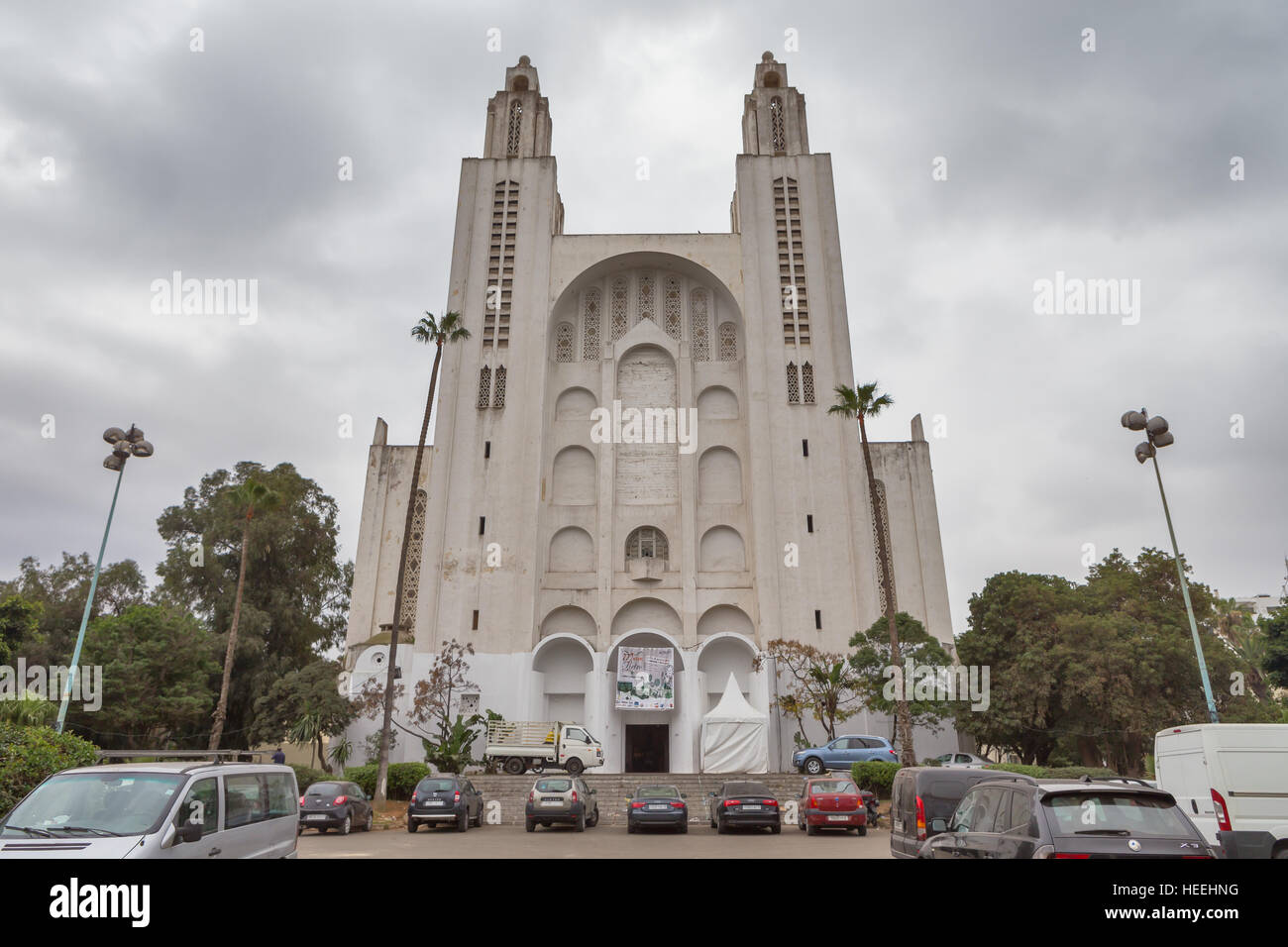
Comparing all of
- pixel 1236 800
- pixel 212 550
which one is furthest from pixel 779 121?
pixel 1236 800

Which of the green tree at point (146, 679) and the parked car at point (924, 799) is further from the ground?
the green tree at point (146, 679)

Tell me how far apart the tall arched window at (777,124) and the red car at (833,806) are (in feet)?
114

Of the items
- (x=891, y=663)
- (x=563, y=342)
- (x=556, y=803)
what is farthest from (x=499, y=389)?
(x=556, y=803)

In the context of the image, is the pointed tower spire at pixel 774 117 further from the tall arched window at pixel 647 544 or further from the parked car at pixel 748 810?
the parked car at pixel 748 810

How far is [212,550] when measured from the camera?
4125 centimetres

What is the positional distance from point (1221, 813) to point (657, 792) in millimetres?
11370

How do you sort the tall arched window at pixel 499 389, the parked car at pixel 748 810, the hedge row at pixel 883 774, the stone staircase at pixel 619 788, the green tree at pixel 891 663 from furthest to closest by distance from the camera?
the tall arched window at pixel 499 389 → the green tree at pixel 891 663 → the hedge row at pixel 883 774 → the stone staircase at pixel 619 788 → the parked car at pixel 748 810

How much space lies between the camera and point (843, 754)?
27062 mm

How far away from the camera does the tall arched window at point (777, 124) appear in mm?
43625

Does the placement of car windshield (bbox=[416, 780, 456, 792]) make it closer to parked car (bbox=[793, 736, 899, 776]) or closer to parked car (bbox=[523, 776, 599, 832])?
parked car (bbox=[523, 776, 599, 832])

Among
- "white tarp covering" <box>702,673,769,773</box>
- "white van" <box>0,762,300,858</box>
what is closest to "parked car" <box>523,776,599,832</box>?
"white van" <box>0,762,300,858</box>

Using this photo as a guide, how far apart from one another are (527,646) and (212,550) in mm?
18196

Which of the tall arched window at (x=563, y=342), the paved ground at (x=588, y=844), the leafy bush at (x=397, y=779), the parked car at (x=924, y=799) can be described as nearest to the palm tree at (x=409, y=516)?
the leafy bush at (x=397, y=779)

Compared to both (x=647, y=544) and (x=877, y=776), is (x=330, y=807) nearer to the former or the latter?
(x=877, y=776)
